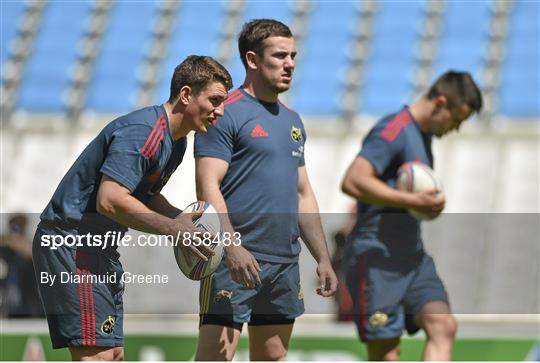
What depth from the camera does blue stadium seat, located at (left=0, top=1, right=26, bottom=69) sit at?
18750 mm

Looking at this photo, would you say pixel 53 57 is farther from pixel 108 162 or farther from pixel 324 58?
pixel 108 162

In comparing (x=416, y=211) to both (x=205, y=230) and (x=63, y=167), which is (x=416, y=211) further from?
(x=63, y=167)

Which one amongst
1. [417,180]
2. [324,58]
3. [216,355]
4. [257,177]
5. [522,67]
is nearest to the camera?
[216,355]

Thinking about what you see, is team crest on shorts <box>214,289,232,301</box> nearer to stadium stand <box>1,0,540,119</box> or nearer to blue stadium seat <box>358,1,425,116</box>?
stadium stand <box>1,0,540,119</box>

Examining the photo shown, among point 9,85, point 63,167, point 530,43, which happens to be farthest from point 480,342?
point 9,85

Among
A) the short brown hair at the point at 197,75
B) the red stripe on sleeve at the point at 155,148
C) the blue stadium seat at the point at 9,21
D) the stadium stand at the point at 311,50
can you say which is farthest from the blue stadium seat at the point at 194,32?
the red stripe on sleeve at the point at 155,148

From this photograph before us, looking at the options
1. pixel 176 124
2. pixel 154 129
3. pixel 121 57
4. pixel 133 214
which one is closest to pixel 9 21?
pixel 121 57

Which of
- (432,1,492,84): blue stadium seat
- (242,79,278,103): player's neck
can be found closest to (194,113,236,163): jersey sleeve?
(242,79,278,103): player's neck

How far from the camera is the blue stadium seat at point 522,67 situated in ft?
53.4

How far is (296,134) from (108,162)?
3.70 feet

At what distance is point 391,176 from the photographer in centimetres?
566

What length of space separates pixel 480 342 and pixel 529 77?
864cm

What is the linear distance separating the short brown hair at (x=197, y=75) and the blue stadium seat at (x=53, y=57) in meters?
12.1

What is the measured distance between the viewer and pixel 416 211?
5.51 m
